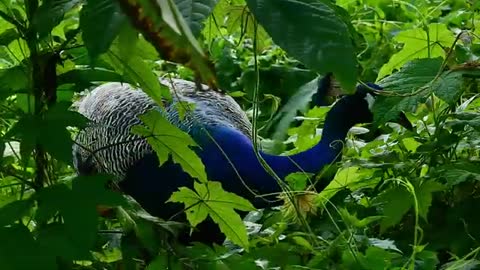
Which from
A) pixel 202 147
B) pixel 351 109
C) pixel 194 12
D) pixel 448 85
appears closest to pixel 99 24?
pixel 194 12

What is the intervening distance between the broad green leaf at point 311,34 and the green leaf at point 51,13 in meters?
0.17

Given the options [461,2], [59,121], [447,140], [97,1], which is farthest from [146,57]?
[461,2]

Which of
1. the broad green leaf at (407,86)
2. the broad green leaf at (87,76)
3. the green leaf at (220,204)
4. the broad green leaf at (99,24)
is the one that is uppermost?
the broad green leaf at (99,24)

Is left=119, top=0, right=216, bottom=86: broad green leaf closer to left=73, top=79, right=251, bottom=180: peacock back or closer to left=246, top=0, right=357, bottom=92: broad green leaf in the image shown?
left=246, top=0, right=357, bottom=92: broad green leaf

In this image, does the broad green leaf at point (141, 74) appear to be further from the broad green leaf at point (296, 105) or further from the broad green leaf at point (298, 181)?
the broad green leaf at point (298, 181)

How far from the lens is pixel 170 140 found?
2.87 ft

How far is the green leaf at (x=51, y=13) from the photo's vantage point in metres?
0.60

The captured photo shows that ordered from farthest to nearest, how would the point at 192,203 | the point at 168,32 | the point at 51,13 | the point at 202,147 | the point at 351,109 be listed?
the point at 351,109 → the point at 202,147 → the point at 192,203 → the point at 51,13 → the point at 168,32

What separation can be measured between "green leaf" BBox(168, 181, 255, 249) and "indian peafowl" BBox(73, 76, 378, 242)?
1.58 ft

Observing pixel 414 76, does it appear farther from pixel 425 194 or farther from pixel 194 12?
pixel 194 12

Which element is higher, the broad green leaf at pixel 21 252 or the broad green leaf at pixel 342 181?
the broad green leaf at pixel 21 252

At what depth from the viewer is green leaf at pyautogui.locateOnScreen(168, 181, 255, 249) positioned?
904 mm

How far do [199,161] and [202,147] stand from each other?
Answer: 61cm

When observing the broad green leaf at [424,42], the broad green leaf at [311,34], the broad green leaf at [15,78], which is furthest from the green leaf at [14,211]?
the broad green leaf at [424,42]
